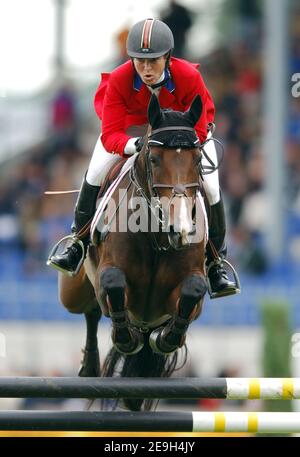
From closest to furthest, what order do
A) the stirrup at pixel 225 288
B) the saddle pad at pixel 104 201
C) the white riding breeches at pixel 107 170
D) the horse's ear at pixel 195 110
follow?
1. the horse's ear at pixel 195 110
2. the saddle pad at pixel 104 201
3. the white riding breeches at pixel 107 170
4. the stirrup at pixel 225 288

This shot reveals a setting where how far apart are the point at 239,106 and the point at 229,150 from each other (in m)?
0.94

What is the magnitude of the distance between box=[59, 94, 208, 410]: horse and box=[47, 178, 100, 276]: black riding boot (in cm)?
11

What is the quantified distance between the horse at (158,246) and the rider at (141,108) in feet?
0.49

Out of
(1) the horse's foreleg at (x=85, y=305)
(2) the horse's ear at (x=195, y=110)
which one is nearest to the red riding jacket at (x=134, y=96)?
(2) the horse's ear at (x=195, y=110)

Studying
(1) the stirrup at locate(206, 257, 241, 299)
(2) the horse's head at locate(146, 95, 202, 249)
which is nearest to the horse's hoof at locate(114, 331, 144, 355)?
(1) the stirrup at locate(206, 257, 241, 299)

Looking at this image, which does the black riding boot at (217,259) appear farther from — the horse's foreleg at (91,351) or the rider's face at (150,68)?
the horse's foreleg at (91,351)

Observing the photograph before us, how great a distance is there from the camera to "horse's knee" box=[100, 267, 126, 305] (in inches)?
240

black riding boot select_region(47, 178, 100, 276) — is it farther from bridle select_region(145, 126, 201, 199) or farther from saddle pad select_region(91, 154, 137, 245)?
bridle select_region(145, 126, 201, 199)

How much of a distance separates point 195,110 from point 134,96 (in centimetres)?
44

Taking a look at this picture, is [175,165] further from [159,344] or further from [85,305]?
[85,305]

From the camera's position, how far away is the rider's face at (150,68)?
605cm
